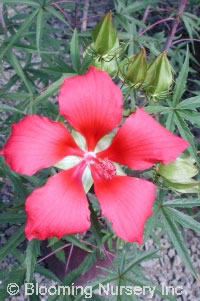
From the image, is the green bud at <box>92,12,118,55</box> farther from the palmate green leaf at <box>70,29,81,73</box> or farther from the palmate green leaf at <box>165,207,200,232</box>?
the palmate green leaf at <box>165,207,200,232</box>

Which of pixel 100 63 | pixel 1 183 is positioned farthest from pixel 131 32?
pixel 1 183

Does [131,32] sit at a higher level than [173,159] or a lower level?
higher

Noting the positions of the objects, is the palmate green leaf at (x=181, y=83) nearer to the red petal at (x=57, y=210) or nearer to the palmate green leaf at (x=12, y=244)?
the red petal at (x=57, y=210)

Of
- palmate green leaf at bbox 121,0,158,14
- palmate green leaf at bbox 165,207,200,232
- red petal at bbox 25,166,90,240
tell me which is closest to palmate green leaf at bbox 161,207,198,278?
palmate green leaf at bbox 165,207,200,232

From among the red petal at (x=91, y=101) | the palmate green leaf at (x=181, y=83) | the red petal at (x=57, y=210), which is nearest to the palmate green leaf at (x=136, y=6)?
the palmate green leaf at (x=181, y=83)

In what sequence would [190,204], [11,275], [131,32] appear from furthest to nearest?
1. [131,32]
2. [11,275]
3. [190,204]

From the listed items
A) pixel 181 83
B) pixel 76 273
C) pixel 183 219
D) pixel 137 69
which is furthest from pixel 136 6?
pixel 76 273

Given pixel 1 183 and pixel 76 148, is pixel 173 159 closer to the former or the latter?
pixel 76 148
